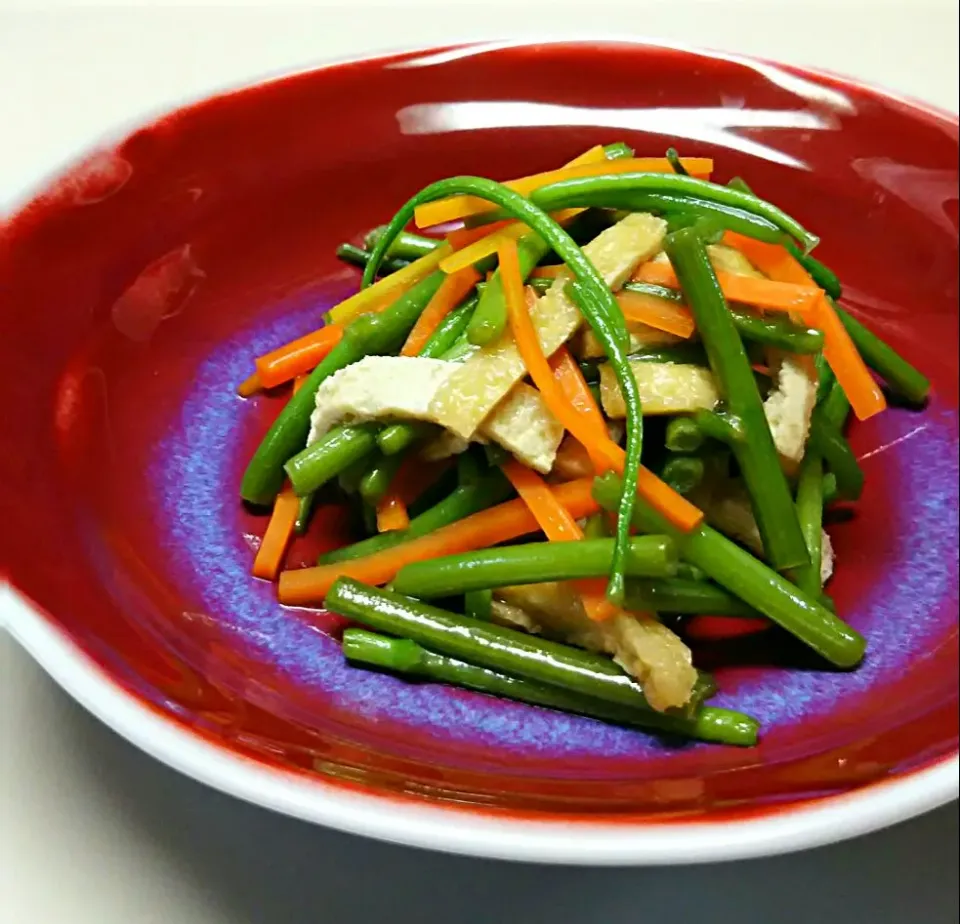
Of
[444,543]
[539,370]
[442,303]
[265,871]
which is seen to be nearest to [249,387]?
[442,303]

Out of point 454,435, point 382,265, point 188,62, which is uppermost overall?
point 188,62

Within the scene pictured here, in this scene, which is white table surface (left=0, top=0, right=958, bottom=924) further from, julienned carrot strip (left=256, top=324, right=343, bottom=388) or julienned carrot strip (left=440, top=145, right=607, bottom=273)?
julienned carrot strip (left=440, top=145, right=607, bottom=273)

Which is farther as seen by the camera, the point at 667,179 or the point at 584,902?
the point at 667,179

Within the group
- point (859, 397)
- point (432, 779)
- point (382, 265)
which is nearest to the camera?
point (432, 779)

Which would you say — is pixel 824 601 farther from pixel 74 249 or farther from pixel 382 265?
pixel 74 249

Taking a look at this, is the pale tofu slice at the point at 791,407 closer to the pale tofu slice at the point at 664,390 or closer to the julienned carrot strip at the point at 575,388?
the pale tofu slice at the point at 664,390

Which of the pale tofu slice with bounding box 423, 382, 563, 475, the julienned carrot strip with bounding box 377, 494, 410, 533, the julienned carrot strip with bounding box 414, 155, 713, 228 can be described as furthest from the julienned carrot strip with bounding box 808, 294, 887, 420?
the julienned carrot strip with bounding box 377, 494, 410, 533

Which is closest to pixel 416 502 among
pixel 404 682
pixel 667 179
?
pixel 404 682
